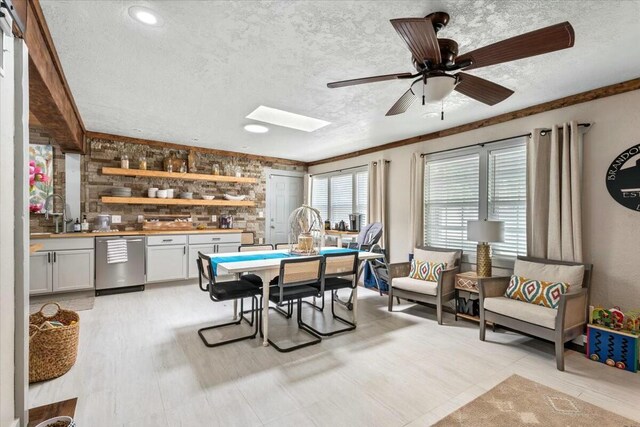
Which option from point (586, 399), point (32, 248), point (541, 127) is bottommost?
point (586, 399)

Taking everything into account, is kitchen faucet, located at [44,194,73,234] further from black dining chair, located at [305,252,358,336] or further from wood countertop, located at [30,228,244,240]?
black dining chair, located at [305,252,358,336]

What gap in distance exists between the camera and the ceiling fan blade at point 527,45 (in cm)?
148

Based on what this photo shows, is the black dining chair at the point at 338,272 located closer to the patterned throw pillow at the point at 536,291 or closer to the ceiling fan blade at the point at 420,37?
the patterned throw pillow at the point at 536,291

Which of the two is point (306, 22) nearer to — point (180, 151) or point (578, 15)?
point (578, 15)

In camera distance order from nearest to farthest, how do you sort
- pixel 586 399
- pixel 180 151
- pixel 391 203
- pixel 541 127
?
pixel 586 399
pixel 541 127
pixel 391 203
pixel 180 151

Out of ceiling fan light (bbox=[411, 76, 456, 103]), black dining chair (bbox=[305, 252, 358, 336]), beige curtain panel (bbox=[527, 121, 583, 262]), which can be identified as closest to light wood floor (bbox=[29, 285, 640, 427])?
black dining chair (bbox=[305, 252, 358, 336])

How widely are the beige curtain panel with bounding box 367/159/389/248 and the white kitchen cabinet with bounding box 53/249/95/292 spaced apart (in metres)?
4.45

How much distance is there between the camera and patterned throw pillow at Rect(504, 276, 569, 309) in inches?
117

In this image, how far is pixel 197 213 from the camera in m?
6.08

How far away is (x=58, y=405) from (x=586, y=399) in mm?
3617

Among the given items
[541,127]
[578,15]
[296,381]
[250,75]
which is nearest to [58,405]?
[296,381]

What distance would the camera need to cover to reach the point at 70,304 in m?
4.27

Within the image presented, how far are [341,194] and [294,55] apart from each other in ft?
14.2

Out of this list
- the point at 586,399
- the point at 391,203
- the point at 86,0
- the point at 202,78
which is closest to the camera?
the point at 86,0
